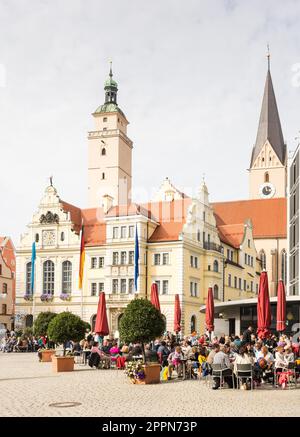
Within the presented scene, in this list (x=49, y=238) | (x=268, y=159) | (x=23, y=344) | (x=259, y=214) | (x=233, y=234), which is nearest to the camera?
(x=23, y=344)

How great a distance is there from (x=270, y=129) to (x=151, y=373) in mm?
89283

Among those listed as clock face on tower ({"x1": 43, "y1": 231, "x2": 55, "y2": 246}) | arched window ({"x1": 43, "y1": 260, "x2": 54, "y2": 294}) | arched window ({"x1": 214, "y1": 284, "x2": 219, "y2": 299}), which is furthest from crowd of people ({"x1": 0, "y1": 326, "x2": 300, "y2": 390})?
clock face on tower ({"x1": 43, "y1": 231, "x2": 55, "y2": 246})

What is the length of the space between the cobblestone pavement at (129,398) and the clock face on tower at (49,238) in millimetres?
40281

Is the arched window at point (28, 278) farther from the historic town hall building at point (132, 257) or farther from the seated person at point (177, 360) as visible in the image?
the seated person at point (177, 360)

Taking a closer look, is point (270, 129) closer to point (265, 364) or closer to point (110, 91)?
point (110, 91)

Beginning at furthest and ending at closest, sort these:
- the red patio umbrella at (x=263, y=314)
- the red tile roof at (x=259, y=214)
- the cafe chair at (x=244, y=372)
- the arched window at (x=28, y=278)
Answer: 1. the red tile roof at (x=259, y=214)
2. the arched window at (x=28, y=278)
3. the red patio umbrella at (x=263, y=314)
4. the cafe chair at (x=244, y=372)

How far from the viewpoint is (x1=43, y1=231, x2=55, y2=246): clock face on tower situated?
60.4m

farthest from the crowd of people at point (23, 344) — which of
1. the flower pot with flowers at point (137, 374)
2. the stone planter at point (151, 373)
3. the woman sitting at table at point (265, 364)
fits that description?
the woman sitting at table at point (265, 364)

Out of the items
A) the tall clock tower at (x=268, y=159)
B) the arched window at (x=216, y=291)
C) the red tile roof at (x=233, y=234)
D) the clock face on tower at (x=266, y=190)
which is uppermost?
the tall clock tower at (x=268, y=159)

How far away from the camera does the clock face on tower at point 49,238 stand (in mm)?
60438

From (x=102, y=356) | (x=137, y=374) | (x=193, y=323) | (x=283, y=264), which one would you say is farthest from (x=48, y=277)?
(x=137, y=374)

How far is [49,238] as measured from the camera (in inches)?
2382

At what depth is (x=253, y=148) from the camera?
10500 centimetres
